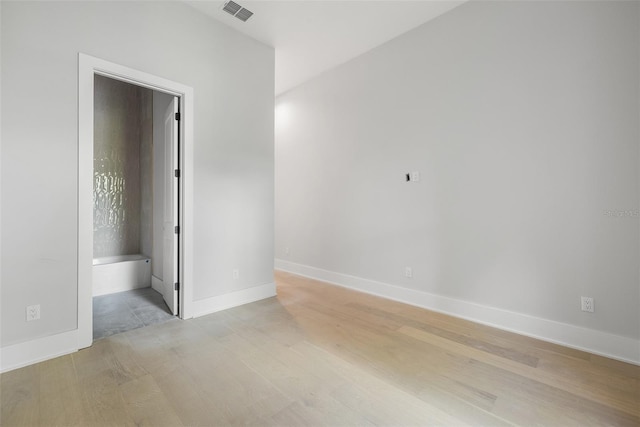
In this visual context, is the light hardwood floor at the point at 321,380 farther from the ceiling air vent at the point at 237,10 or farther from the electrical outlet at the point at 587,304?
the ceiling air vent at the point at 237,10

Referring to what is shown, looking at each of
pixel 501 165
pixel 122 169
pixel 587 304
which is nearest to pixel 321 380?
pixel 587 304

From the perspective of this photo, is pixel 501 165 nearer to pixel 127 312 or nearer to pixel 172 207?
pixel 172 207

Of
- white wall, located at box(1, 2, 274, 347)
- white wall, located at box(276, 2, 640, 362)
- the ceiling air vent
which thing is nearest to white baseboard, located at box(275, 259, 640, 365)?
white wall, located at box(276, 2, 640, 362)

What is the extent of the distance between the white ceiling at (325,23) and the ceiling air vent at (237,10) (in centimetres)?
4

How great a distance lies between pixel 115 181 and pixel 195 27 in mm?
2738

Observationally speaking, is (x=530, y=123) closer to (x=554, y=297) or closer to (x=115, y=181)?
(x=554, y=297)

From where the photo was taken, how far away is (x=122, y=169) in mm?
4473

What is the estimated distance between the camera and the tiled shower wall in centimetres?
427

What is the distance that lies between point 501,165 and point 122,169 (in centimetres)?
507

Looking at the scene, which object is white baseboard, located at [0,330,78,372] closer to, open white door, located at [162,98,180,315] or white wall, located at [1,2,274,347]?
white wall, located at [1,2,274,347]

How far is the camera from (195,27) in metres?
2.96

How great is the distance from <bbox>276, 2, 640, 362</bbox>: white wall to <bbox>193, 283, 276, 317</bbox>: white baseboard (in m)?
1.13

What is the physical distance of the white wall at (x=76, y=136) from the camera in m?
2.03

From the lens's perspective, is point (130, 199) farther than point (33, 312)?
Yes
